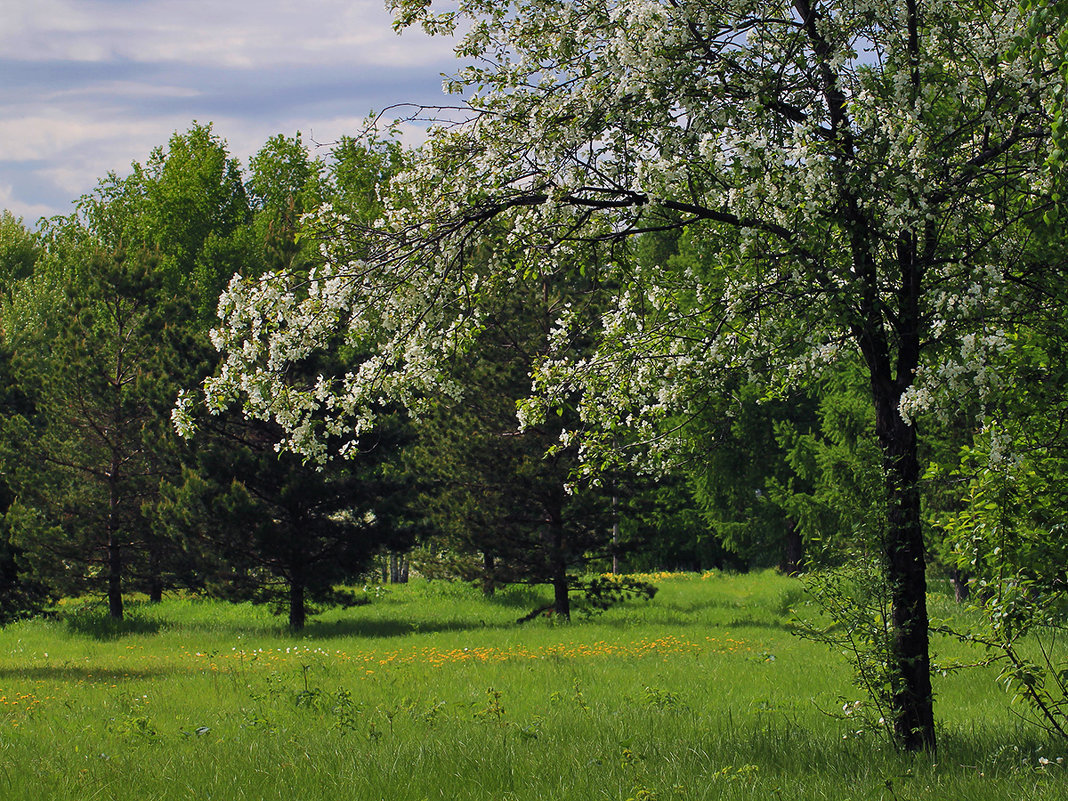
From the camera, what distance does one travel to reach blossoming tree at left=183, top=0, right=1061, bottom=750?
602 centimetres

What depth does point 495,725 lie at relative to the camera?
26.7ft

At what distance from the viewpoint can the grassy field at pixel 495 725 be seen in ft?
19.1

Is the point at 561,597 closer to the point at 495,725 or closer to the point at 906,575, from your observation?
the point at 495,725

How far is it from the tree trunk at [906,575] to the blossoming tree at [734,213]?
23mm

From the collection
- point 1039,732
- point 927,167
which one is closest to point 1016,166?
point 927,167

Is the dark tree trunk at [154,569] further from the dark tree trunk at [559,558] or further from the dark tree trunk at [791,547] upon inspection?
the dark tree trunk at [791,547]

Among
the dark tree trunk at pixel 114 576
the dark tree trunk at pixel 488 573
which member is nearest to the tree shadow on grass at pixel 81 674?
the dark tree trunk at pixel 114 576

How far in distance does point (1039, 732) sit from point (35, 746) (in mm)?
8417

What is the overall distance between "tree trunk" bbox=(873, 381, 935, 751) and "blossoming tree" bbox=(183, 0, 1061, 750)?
2cm

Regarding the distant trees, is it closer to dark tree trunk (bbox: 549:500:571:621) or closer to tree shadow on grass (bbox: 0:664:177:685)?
tree shadow on grass (bbox: 0:664:177:685)

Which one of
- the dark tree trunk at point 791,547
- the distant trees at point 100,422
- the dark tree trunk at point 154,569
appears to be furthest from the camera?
the dark tree trunk at point 791,547

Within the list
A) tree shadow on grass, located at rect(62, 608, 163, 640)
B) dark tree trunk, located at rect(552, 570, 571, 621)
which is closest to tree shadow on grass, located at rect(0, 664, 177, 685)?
tree shadow on grass, located at rect(62, 608, 163, 640)

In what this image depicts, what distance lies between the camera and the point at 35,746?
783cm

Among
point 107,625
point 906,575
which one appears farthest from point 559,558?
point 906,575
